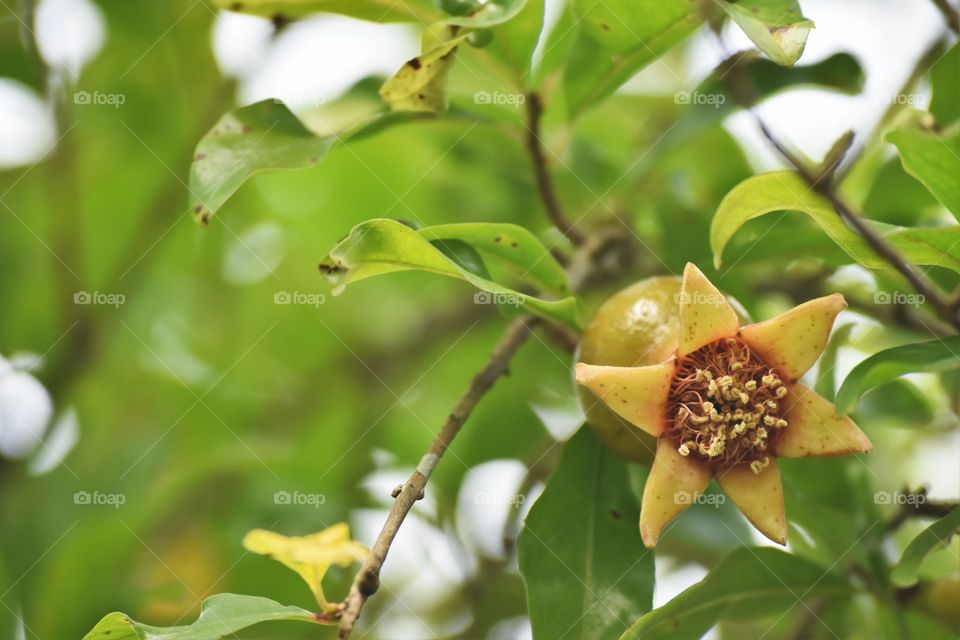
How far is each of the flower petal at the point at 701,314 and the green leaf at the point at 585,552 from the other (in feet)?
0.90

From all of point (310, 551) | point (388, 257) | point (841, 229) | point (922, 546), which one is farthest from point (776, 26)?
point (310, 551)

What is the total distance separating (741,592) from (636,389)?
423 mm

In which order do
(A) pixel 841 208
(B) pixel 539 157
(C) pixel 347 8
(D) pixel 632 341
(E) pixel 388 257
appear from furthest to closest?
(B) pixel 539 157 → (C) pixel 347 8 → (D) pixel 632 341 → (E) pixel 388 257 → (A) pixel 841 208

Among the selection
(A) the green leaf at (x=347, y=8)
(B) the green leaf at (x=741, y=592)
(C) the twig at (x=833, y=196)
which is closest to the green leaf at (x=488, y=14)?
(A) the green leaf at (x=347, y=8)

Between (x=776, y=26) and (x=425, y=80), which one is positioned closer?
(x=776, y=26)

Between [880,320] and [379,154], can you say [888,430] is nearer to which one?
[880,320]

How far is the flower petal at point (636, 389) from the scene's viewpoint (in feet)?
4.21

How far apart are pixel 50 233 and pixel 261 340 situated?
2.08 feet

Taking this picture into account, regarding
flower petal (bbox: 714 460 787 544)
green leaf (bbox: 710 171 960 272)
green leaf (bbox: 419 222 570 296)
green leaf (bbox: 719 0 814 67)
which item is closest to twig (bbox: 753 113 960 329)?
green leaf (bbox: 710 171 960 272)

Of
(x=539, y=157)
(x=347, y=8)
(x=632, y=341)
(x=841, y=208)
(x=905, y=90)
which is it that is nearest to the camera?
(x=841, y=208)

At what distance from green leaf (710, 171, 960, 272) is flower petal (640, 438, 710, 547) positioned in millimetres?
355

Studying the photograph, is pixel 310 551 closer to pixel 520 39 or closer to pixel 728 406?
pixel 728 406

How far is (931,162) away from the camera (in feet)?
4.49

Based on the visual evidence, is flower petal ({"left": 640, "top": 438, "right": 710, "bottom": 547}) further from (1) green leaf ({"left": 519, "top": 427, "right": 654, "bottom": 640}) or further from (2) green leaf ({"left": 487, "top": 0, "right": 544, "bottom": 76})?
(2) green leaf ({"left": 487, "top": 0, "right": 544, "bottom": 76})
